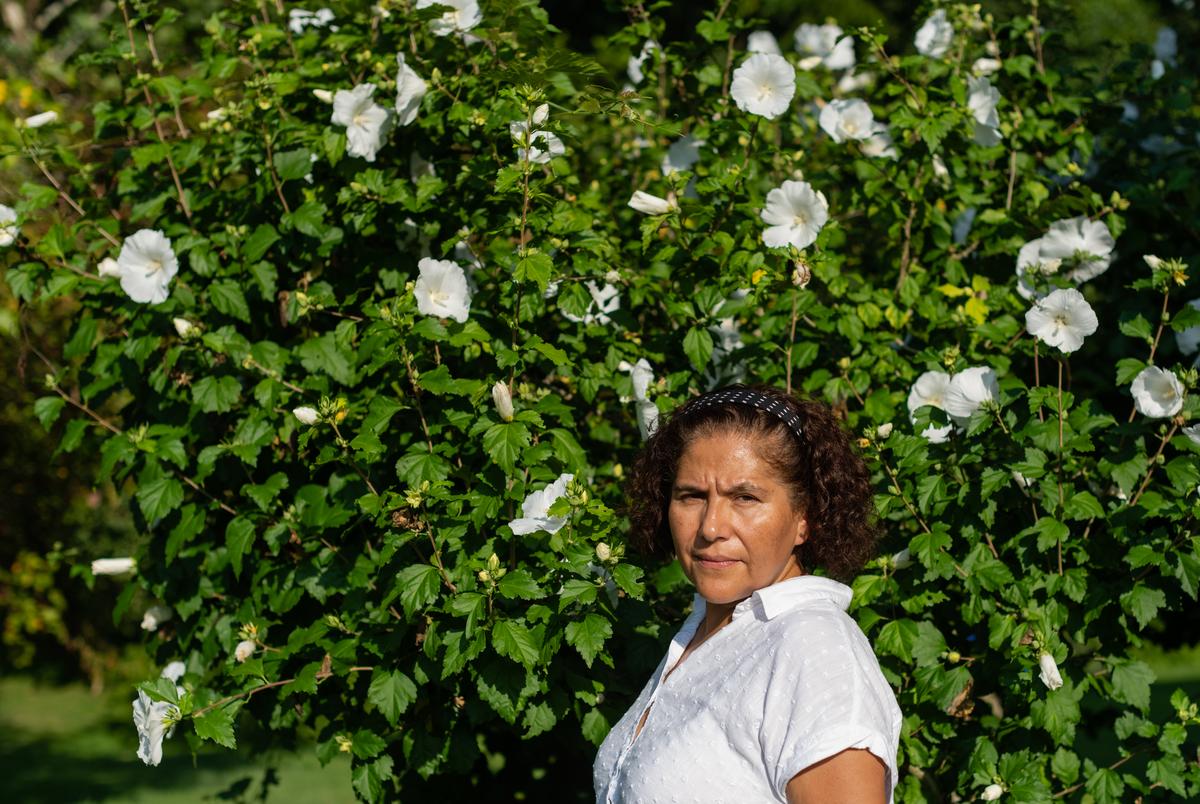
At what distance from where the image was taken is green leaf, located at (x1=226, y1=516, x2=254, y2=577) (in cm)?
277

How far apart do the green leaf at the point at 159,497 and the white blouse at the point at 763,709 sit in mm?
1316

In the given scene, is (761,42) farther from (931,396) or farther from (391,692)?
(391,692)

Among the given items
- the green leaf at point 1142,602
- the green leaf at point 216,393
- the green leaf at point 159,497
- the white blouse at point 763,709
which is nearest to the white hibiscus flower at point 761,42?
the green leaf at point 216,393

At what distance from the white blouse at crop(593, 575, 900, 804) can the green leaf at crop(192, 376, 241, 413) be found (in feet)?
4.31

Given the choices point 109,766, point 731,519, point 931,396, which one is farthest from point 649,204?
point 109,766

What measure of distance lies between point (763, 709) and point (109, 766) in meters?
5.42

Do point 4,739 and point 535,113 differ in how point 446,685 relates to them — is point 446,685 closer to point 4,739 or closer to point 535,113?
point 535,113

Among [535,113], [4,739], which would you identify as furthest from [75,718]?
[535,113]

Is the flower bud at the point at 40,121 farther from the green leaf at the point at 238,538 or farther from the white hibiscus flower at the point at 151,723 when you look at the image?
the white hibiscus flower at the point at 151,723

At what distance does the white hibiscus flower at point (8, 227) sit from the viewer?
2.98 m

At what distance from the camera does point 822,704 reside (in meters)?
1.60

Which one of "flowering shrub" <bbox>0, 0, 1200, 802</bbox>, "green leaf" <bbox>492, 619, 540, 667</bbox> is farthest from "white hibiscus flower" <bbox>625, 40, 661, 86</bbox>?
"green leaf" <bbox>492, 619, 540, 667</bbox>

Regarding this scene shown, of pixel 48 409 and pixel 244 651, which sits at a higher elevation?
pixel 48 409

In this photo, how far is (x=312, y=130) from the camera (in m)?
3.03
